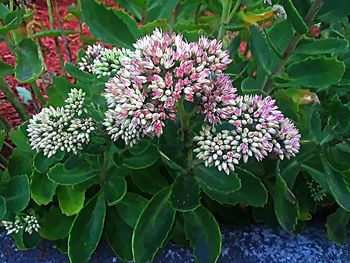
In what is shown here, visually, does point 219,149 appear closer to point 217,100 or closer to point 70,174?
point 217,100

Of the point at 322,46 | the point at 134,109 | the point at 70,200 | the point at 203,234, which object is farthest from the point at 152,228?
the point at 322,46

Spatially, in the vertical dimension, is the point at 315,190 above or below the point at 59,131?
below

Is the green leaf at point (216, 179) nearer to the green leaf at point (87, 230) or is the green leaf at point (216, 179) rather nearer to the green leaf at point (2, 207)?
the green leaf at point (87, 230)

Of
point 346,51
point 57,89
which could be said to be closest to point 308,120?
point 346,51

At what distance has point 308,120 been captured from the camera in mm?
1198

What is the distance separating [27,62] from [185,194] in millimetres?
425

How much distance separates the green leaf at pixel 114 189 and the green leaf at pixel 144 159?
0.04 meters

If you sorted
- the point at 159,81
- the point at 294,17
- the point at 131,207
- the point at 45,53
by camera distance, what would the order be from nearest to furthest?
the point at 159,81 < the point at 294,17 < the point at 131,207 < the point at 45,53

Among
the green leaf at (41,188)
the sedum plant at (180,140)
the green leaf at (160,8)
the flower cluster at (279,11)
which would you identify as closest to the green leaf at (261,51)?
the sedum plant at (180,140)

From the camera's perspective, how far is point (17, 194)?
4.07 ft

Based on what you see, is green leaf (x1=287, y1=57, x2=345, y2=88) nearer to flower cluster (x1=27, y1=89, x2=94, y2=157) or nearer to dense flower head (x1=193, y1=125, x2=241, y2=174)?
dense flower head (x1=193, y1=125, x2=241, y2=174)

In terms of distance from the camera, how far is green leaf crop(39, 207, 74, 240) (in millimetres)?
1263

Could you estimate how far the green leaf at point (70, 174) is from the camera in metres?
1.17

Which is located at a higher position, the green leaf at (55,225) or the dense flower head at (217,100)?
the dense flower head at (217,100)
